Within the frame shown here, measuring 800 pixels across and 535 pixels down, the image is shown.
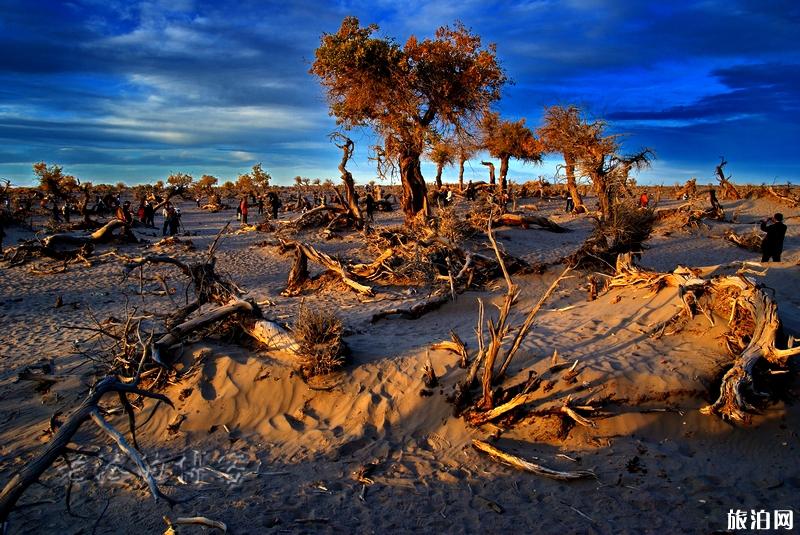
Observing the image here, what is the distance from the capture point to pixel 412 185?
1858 centimetres

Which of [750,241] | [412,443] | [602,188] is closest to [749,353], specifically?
[412,443]

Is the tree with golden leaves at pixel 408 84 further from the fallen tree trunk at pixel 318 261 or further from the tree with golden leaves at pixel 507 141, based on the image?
the tree with golden leaves at pixel 507 141

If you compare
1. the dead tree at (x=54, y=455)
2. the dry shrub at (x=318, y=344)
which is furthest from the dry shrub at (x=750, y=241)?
the dead tree at (x=54, y=455)

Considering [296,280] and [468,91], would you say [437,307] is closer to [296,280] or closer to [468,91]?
[296,280]

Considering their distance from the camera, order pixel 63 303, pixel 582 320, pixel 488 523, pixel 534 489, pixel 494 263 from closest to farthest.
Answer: pixel 488 523 < pixel 534 489 < pixel 582 320 < pixel 63 303 < pixel 494 263

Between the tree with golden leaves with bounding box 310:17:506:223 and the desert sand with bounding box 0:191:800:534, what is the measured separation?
10948mm

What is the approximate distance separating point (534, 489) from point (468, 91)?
15748 mm

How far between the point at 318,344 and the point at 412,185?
42.5 feet

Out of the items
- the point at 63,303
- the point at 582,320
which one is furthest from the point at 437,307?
the point at 63,303

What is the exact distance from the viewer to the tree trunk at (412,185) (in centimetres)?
1821

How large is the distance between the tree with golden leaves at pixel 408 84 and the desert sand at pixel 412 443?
1095 centimetres

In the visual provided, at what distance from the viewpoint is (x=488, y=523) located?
159 inches

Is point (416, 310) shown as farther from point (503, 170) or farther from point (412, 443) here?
point (503, 170)

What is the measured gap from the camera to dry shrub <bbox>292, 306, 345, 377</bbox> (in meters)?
6.33
